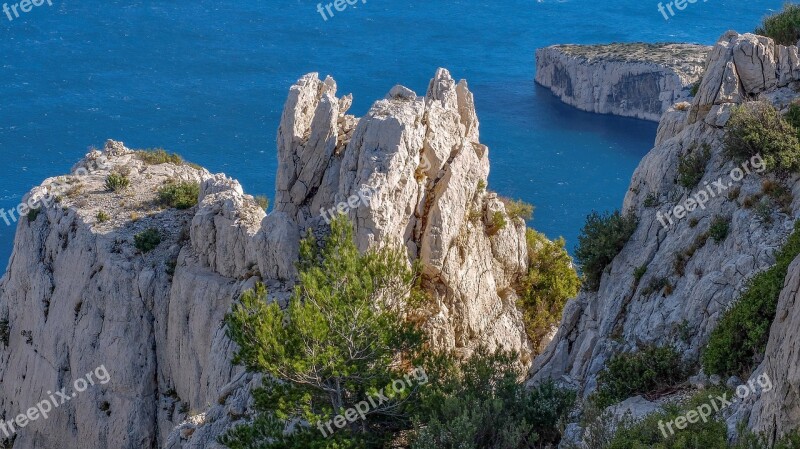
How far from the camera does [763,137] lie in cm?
2780

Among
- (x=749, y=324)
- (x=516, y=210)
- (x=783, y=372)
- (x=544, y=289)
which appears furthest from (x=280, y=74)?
(x=783, y=372)

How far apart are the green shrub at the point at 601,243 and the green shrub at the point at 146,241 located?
818 inches

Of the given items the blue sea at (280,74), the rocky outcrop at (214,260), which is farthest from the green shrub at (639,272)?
the blue sea at (280,74)

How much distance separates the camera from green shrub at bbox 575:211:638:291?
30.8 m

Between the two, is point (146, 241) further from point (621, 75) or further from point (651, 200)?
point (621, 75)

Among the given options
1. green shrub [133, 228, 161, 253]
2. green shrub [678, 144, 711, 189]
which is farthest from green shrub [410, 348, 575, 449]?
green shrub [133, 228, 161, 253]

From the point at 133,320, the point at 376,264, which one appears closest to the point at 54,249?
the point at 133,320

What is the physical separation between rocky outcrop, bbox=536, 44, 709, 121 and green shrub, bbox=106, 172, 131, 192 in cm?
7861

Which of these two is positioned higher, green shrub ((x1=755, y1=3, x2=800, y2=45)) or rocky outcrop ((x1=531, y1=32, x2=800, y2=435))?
green shrub ((x1=755, y1=3, x2=800, y2=45))

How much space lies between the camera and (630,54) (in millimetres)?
117625

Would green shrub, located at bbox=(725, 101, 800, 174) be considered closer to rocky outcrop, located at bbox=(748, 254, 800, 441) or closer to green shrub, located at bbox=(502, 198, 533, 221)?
rocky outcrop, located at bbox=(748, 254, 800, 441)

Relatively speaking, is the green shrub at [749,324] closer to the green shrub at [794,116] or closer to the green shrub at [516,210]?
the green shrub at [794,116]

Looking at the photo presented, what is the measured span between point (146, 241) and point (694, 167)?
82.3 ft

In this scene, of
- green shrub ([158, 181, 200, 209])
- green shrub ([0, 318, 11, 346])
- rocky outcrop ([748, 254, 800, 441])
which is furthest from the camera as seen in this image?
green shrub ([0, 318, 11, 346])
